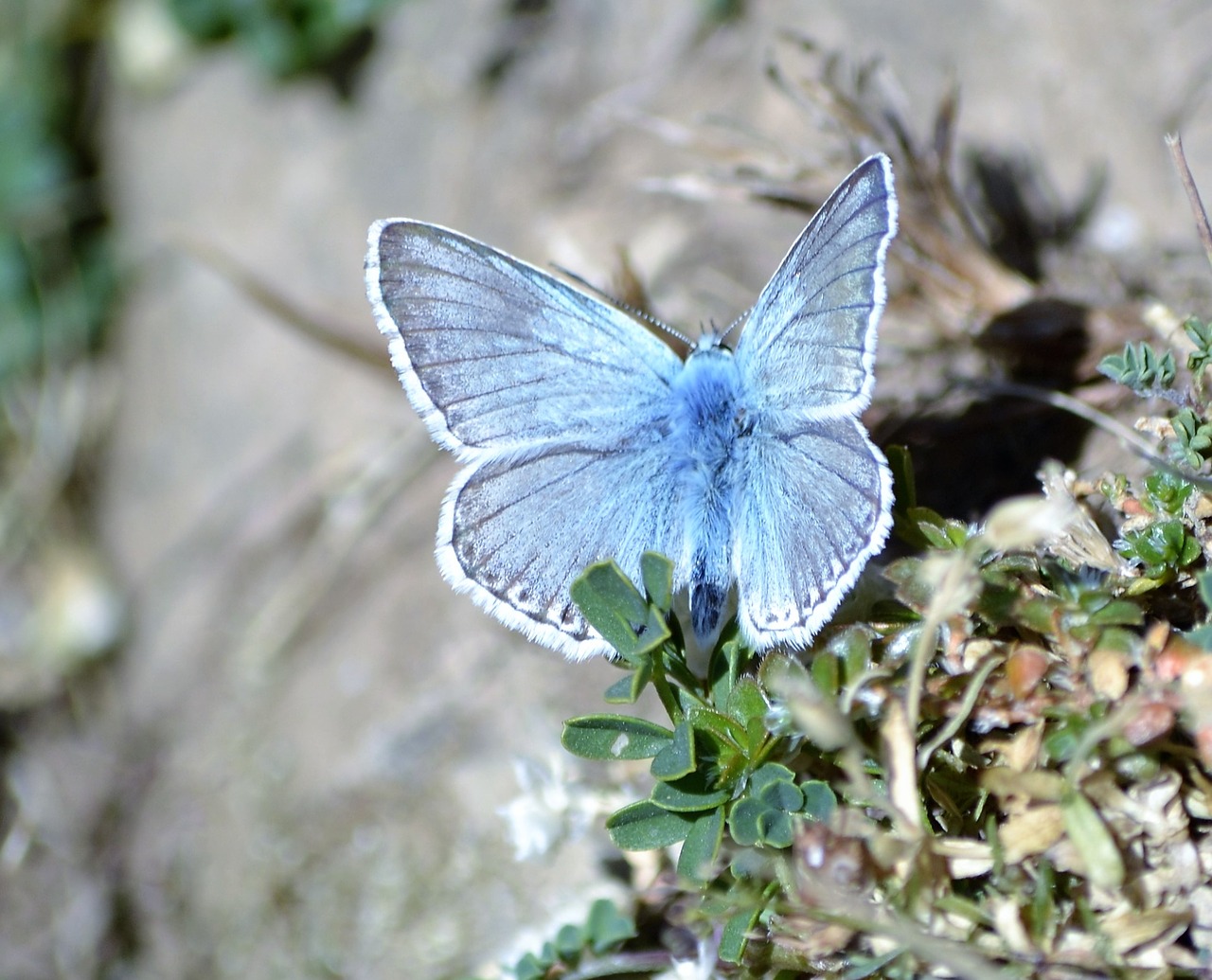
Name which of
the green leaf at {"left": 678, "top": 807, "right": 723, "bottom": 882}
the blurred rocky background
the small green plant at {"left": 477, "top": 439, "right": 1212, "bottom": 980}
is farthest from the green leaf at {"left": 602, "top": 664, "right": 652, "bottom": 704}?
the blurred rocky background

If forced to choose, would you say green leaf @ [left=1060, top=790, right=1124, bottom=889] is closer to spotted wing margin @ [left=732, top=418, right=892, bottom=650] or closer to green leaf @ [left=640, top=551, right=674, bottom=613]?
Answer: spotted wing margin @ [left=732, top=418, right=892, bottom=650]

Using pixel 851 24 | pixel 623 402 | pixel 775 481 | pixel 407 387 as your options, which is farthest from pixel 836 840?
pixel 851 24

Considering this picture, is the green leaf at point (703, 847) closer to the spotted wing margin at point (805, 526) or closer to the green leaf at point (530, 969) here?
the spotted wing margin at point (805, 526)

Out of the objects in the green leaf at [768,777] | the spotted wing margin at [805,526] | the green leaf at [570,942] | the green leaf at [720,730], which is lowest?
the green leaf at [570,942]

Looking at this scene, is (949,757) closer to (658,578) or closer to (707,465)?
(658,578)

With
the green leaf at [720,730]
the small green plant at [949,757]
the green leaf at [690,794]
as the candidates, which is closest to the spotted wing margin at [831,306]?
the small green plant at [949,757]

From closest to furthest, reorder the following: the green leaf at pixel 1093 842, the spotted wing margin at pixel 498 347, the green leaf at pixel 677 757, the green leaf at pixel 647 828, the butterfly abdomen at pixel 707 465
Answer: the green leaf at pixel 1093 842, the green leaf at pixel 677 757, the green leaf at pixel 647 828, the butterfly abdomen at pixel 707 465, the spotted wing margin at pixel 498 347

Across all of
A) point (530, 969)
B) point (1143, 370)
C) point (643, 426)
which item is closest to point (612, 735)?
point (530, 969)
